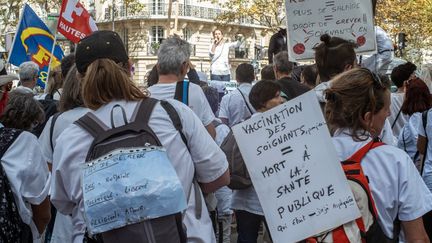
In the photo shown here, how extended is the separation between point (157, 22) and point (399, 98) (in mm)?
54545

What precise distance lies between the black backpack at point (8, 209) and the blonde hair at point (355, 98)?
1725 mm

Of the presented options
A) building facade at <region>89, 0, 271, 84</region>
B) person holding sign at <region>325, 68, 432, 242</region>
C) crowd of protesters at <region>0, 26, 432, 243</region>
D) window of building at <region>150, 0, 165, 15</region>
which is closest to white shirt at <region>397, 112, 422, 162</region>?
crowd of protesters at <region>0, 26, 432, 243</region>

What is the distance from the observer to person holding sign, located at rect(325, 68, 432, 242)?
8.96 feet

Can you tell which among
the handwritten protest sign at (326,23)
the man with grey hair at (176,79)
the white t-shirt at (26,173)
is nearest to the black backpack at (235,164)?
the man with grey hair at (176,79)

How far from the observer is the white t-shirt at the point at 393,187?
272 cm

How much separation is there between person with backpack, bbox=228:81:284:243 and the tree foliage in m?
31.0

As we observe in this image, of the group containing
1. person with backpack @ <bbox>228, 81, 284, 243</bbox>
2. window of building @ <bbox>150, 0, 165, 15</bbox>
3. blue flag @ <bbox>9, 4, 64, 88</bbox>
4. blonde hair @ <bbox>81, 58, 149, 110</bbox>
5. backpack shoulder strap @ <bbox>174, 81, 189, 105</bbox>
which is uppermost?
window of building @ <bbox>150, 0, 165, 15</bbox>

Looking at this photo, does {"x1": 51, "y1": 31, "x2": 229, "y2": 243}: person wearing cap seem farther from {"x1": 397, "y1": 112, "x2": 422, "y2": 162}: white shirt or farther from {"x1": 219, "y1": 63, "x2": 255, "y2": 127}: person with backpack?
{"x1": 219, "y1": 63, "x2": 255, "y2": 127}: person with backpack

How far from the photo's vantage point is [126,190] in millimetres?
2578

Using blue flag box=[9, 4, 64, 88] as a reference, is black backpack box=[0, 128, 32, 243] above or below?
below

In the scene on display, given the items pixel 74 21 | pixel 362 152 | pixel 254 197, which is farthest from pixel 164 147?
pixel 74 21

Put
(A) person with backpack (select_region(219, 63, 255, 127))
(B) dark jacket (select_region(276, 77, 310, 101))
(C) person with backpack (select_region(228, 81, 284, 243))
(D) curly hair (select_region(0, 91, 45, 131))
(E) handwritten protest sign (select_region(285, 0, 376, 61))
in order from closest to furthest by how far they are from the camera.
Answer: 1. (D) curly hair (select_region(0, 91, 45, 131))
2. (C) person with backpack (select_region(228, 81, 284, 243))
3. (E) handwritten protest sign (select_region(285, 0, 376, 61))
4. (B) dark jacket (select_region(276, 77, 310, 101))
5. (A) person with backpack (select_region(219, 63, 255, 127))

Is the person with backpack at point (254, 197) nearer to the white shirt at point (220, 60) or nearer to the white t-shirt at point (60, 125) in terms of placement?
the white t-shirt at point (60, 125)

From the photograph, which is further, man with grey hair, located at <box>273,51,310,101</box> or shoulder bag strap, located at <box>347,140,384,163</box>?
man with grey hair, located at <box>273,51,310,101</box>
